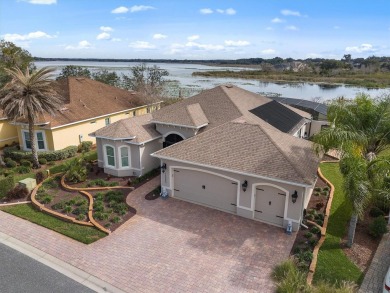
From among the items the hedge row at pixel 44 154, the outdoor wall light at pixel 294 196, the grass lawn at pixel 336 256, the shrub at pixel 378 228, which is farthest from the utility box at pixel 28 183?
the shrub at pixel 378 228

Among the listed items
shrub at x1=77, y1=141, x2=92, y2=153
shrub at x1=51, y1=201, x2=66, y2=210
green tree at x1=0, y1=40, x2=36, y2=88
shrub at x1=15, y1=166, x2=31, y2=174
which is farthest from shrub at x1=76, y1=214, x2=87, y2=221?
green tree at x1=0, y1=40, x2=36, y2=88

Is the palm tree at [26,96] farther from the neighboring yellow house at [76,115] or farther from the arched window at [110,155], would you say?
the arched window at [110,155]

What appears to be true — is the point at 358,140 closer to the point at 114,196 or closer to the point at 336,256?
the point at 336,256

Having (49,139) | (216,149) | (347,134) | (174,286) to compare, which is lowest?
(174,286)

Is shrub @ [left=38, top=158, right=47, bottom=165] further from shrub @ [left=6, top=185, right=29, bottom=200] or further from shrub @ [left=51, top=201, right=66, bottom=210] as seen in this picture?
shrub @ [left=51, top=201, right=66, bottom=210]

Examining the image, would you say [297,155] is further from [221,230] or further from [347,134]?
[221,230]

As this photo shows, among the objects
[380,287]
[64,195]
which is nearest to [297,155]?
[380,287]

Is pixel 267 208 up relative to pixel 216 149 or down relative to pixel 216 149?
down
